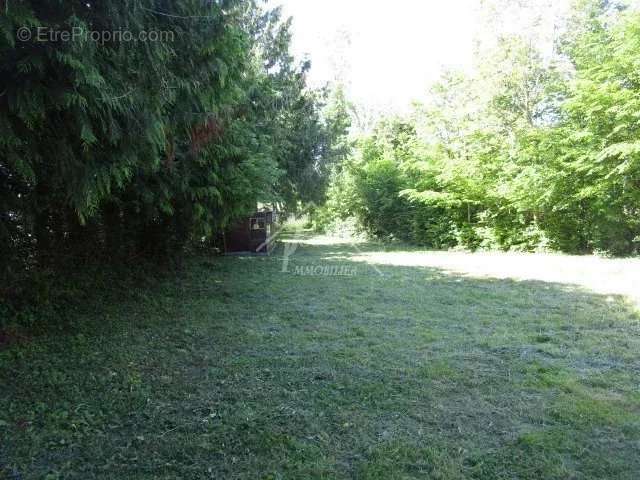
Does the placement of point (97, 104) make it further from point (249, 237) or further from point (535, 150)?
point (535, 150)

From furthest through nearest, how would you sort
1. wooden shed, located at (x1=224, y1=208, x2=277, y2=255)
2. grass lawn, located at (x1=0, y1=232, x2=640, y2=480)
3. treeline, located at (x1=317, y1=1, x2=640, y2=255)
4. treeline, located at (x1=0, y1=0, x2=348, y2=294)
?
wooden shed, located at (x1=224, y1=208, x2=277, y2=255) < treeline, located at (x1=317, y1=1, x2=640, y2=255) < grass lawn, located at (x1=0, y1=232, x2=640, y2=480) < treeline, located at (x1=0, y1=0, x2=348, y2=294)

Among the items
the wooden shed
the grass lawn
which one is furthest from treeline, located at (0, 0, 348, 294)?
the wooden shed

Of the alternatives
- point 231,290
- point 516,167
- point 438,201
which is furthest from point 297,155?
point 231,290

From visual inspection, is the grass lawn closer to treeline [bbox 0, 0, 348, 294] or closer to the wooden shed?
treeline [bbox 0, 0, 348, 294]

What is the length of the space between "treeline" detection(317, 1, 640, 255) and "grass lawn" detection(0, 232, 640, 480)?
6057 mm

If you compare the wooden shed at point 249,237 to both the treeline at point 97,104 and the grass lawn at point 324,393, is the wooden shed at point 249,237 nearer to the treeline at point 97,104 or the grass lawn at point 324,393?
the grass lawn at point 324,393

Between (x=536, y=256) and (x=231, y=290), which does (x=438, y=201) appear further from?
(x=231, y=290)

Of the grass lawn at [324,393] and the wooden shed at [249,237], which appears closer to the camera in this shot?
the grass lawn at [324,393]

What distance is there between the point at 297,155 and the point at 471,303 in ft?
29.3

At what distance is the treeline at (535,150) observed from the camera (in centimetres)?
993

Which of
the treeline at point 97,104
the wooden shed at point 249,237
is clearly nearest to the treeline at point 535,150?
the wooden shed at point 249,237

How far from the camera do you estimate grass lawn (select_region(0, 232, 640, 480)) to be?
229cm

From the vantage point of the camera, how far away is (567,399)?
118 inches

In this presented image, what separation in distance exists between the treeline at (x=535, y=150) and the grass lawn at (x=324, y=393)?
6057 mm
